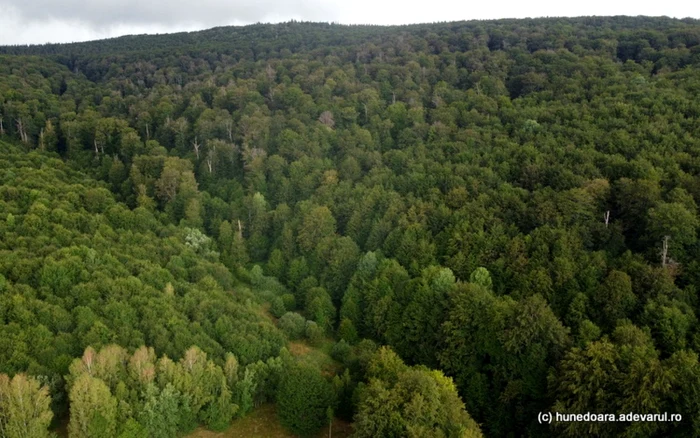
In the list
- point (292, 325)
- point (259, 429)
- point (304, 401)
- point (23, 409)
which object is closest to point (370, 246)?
point (292, 325)

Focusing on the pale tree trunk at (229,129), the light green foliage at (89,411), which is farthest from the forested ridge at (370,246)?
the pale tree trunk at (229,129)

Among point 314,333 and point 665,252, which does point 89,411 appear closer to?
point 314,333

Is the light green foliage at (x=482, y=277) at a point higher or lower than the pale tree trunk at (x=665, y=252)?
lower

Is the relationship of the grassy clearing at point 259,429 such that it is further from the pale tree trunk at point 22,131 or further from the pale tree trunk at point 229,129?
the pale tree trunk at point 22,131

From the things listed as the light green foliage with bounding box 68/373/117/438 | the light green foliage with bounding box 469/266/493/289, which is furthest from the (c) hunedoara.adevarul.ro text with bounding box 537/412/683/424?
the light green foliage with bounding box 68/373/117/438

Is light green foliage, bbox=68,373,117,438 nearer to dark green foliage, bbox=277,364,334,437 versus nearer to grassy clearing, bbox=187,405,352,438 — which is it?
grassy clearing, bbox=187,405,352,438

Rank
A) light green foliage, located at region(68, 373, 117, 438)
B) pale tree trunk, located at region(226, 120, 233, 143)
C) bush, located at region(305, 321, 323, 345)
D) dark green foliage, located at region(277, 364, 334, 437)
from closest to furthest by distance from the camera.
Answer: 1. light green foliage, located at region(68, 373, 117, 438)
2. dark green foliage, located at region(277, 364, 334, 437)
3. bush, located at region(305, 321, 323, 345)
4. pale tree trunk, located at region(226, 120, 233, 143)

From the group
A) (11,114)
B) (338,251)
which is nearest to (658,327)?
(338,251)
